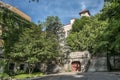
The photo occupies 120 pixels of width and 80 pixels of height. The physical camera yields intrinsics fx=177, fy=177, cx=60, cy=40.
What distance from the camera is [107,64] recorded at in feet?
102

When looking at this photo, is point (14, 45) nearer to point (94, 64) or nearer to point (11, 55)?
point (11, 55)

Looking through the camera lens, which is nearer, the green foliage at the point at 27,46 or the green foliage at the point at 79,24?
the green foliage at the point at 27,46

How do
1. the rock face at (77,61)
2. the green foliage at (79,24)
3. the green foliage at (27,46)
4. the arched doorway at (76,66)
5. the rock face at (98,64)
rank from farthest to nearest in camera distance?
the green foliage at (79,24), the arched doorway at (76,66), the rock face at (77,61), the rock face at (98,64), the green foliage at (27,46)

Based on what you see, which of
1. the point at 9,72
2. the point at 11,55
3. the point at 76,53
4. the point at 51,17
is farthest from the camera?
the point at 51,17

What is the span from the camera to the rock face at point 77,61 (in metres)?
32.5

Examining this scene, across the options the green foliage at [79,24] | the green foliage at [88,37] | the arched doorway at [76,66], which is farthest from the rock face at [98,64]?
the green foliage at [79,24]

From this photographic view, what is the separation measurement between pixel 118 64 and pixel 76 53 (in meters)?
7.91

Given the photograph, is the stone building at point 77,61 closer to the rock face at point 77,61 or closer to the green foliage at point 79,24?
the rock face at point 77,61

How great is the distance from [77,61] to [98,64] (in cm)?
394

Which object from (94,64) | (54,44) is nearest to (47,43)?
(54,44)

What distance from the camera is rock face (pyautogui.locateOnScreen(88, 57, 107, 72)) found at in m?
30.7

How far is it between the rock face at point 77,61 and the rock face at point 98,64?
37.5 inches

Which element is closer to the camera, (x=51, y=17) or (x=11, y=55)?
(x=11, y=55)

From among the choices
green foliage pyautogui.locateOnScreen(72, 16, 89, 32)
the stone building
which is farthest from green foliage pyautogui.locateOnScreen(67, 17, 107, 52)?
green foliage pyautogui.locateOnScreen(72, 16, 89, 32)
